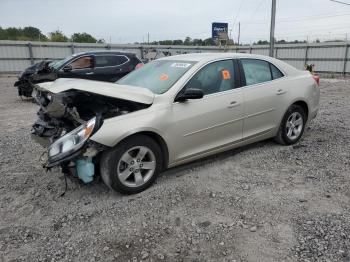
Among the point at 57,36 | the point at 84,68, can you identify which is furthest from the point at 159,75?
the point at 57,36

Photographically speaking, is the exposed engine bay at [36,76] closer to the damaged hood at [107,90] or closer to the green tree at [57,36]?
the damaged hood at [107,90]

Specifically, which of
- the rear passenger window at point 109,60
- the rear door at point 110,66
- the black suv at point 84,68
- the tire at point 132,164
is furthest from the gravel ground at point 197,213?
the rear passenger window at point 109,60

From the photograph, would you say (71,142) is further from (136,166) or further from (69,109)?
(136,166)

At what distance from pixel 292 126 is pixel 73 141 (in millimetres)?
3650

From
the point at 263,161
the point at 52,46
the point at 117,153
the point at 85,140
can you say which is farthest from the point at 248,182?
the point at 52,46

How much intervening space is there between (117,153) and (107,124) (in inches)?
13.3

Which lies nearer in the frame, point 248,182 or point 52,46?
point 248,182

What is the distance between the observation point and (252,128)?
5109 millimetres

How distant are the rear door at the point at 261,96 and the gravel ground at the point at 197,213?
1.52ft

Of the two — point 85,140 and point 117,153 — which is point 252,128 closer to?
point 117,153

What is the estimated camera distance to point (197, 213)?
3615mm

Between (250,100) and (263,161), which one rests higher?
(250,100)

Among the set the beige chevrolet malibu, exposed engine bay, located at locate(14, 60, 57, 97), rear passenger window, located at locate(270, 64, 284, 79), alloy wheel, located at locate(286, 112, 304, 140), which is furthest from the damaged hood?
exposed engine bay, located at locate(14, 60, 57, 97)

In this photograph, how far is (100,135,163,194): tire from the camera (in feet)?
12.5
